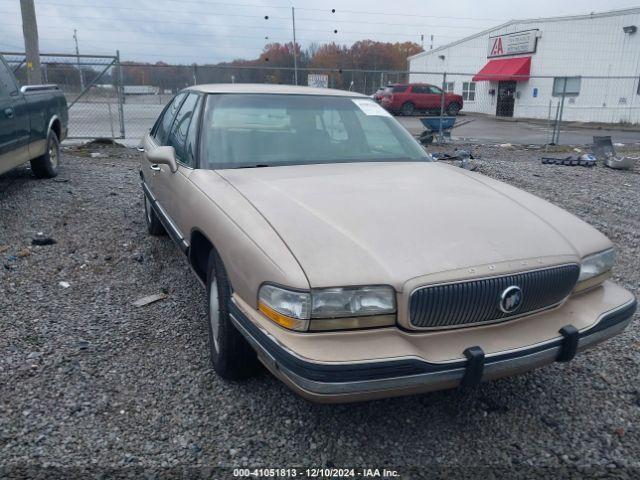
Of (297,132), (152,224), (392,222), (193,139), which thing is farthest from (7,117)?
(392,222)

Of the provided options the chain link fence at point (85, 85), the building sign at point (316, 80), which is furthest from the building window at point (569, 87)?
the chain link fence at point (85, 85)

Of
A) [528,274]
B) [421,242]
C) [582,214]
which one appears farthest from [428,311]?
[582,214]

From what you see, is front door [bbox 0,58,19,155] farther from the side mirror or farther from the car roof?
the side mirror

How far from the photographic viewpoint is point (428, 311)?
7.12 feet

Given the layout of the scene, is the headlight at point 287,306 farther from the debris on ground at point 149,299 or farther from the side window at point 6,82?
the side window at point 6,82

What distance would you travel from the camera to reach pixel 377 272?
2139mm

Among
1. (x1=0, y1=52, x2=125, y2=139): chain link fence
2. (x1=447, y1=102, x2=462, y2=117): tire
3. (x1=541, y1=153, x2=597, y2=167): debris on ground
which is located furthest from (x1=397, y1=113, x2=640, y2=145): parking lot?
(x1=0, y1=52, x2=125, y2=139): chain link fence

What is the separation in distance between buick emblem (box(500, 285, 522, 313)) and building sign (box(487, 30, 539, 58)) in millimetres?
30911

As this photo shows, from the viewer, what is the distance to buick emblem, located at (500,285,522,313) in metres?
2.27

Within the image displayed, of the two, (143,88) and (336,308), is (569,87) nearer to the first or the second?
(143,88)

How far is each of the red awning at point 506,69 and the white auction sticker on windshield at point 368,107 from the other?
1006 inches

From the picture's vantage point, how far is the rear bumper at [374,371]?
2.03 m

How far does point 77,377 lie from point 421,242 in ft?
6.65

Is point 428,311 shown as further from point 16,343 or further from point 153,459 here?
point 16,343
